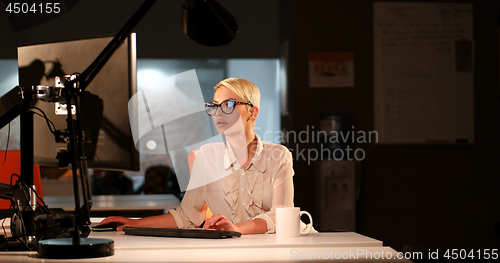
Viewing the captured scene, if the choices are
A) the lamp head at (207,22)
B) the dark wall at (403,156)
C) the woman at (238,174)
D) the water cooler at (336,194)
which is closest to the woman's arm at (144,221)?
the woman at (238,174)

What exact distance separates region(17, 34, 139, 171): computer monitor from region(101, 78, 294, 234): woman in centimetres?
52

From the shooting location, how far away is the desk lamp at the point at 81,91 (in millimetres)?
1021

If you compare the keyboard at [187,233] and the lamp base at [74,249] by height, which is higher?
the lamp base at [74,249]

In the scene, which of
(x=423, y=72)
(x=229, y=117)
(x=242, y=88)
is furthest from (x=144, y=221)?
(x=423, y=72)

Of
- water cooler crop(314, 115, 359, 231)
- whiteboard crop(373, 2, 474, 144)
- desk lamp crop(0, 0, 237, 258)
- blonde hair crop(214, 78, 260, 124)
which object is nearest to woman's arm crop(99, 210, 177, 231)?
desk lamp crop(0, 0, 237, 258)

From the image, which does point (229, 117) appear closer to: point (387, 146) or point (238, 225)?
point (238, 225)

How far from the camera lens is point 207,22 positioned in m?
1.21

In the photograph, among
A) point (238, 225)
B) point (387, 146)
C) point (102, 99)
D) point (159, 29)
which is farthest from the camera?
point (159, 29)

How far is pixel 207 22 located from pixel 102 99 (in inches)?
13.2

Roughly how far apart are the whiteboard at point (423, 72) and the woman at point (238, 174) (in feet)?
7.29

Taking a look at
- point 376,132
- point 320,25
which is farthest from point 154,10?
point 376,132

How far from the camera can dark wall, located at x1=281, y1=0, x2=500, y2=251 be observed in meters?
→ 3.80

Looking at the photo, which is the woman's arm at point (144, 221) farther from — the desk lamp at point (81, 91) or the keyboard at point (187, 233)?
the desk lamp at point (81, 91)

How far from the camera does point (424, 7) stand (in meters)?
3.87
